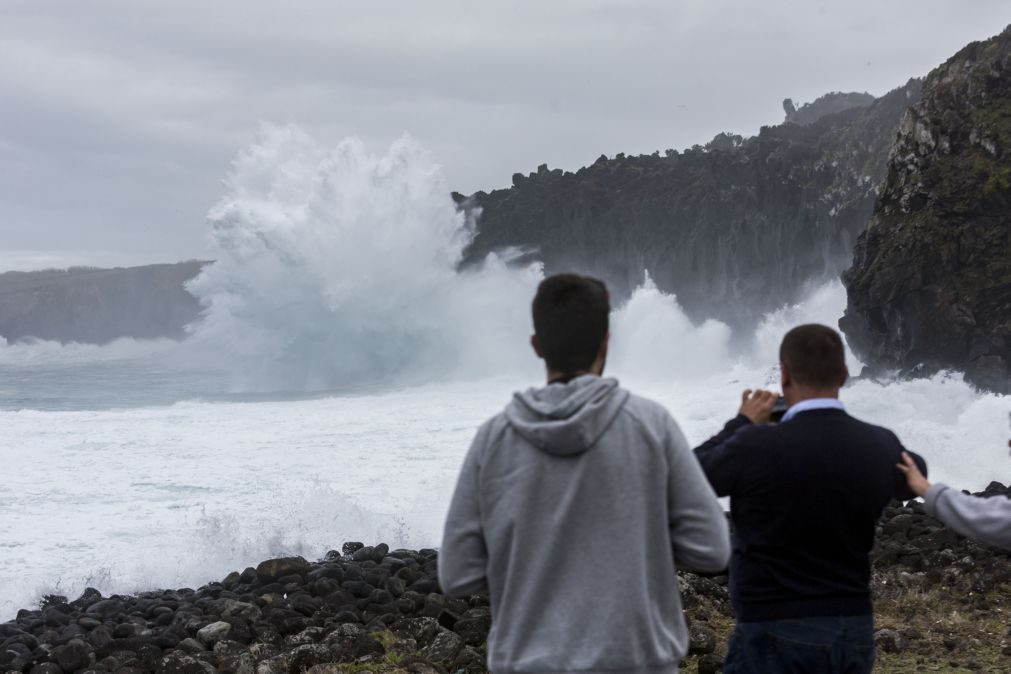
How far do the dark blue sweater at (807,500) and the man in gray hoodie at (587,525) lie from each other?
0.50 metres

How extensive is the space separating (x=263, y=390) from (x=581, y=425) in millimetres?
42314

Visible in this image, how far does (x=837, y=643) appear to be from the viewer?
300cm

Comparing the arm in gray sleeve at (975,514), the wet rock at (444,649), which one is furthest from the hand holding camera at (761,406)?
the wet rock at (444,649)

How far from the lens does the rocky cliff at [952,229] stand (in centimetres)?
2480

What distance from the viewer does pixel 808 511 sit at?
2.96m

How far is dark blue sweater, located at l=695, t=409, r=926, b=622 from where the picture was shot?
2961 mm

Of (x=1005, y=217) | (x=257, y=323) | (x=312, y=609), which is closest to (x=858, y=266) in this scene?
(x=1005, y=217)

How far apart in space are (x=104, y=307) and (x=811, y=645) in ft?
400

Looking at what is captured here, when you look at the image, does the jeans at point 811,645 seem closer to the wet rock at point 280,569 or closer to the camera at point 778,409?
the camera at point 778,409

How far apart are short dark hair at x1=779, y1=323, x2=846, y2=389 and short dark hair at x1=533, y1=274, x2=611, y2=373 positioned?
741 millimetres

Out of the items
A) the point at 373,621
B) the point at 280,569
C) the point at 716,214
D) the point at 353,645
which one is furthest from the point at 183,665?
the point at 716,214

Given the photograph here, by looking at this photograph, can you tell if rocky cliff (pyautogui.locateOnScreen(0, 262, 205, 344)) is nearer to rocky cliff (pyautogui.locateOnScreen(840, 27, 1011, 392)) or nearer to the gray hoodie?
rocky cliff (pyautogui.locateOnScreen(840, 27, 1011, 392))

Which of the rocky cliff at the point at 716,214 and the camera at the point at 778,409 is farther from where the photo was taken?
the rocky cliff at the point at 716,214

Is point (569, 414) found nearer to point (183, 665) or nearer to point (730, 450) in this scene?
point (730, 450)
